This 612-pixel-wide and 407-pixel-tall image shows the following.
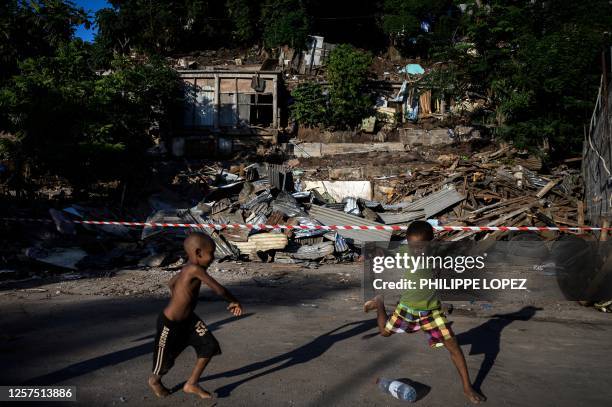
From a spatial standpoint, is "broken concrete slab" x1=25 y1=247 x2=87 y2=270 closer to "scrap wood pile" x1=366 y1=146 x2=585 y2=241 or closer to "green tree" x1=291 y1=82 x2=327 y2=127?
"scrap wood pile" x1=366 y1=146 x2=585 y2=241

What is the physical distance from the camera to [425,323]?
394 cm

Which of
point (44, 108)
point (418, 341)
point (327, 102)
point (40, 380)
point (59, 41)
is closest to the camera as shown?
point (40, 380)

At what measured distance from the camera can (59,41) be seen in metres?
16.3

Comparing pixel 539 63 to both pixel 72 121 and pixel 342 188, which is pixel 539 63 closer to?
pixel 342 188

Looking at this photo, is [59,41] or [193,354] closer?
[193,354]

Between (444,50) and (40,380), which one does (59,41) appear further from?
(40,380)

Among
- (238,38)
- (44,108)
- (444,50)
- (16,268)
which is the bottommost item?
(16,268)

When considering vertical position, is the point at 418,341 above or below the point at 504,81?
below

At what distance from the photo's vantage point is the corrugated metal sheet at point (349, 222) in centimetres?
1195

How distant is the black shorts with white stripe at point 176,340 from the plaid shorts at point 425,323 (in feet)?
4.75

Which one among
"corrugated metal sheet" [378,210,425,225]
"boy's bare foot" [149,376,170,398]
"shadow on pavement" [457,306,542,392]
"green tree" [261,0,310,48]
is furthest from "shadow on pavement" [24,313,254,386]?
"green tree" [261,0,310,48]

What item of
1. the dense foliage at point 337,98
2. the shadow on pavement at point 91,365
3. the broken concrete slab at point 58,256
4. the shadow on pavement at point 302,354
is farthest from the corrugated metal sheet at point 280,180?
the shadow on pavement at point 91,365

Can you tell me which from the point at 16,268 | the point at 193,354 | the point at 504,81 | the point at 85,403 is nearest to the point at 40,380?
the point at 85,403

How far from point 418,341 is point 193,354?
7.27 feet
